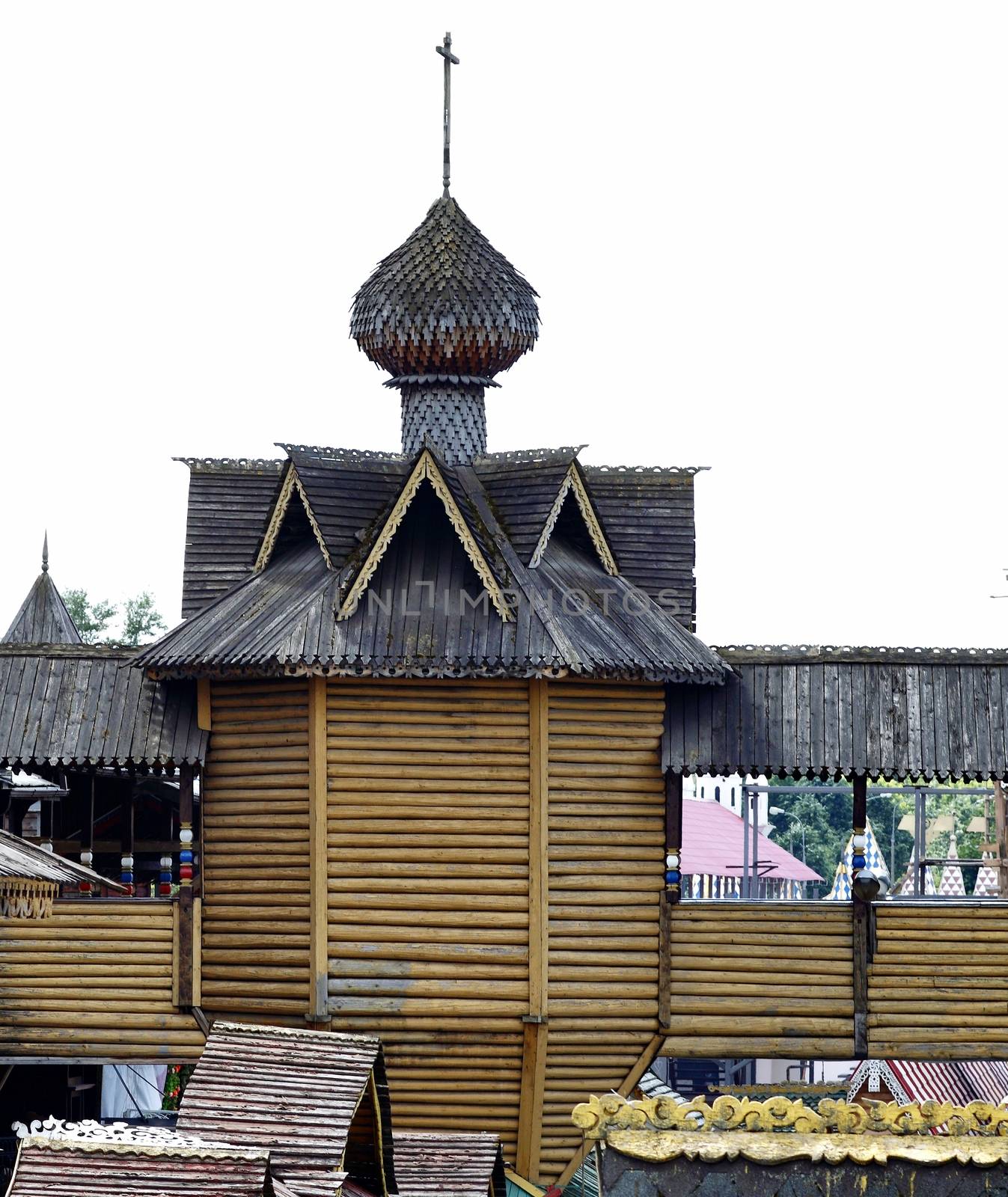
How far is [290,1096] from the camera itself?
12.2 metres

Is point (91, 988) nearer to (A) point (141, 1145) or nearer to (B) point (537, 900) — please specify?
(B) point (537, 900)

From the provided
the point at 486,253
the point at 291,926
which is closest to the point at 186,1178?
the point at 291,926

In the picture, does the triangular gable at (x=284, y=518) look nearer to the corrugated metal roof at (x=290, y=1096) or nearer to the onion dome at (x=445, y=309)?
the onion dome at (x=445, y=309)

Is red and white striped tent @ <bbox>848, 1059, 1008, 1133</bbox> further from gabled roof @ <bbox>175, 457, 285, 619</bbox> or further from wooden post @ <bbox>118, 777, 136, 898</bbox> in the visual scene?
gabled roof @ <bbox>175, 457, 285, 619</bbox>

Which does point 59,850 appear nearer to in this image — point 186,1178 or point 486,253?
point 486,253

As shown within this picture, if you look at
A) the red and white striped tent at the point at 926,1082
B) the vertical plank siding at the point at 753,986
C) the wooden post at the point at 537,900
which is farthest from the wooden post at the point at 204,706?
the red and white striped tent at the point at 926,1082

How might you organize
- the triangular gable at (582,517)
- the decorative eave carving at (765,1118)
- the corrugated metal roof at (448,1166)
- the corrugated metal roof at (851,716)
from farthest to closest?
the triangular gable at (582,517) → the corrugated metal roof at (851,716) → the corrugated metal roof at (448,1166) → the decorative eave carving at (765,1118)

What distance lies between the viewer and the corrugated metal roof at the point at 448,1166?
14.6 meters

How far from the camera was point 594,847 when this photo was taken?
715 inches

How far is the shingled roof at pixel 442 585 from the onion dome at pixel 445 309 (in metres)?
1.25

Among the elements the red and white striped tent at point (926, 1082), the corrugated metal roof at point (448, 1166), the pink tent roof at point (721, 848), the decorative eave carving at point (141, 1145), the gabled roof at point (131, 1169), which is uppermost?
the pink tent roof at point (721, 848)

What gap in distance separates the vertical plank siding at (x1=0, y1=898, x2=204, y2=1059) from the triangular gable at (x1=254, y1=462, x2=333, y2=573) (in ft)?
11.7

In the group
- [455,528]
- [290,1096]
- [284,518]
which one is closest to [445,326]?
[284,518]

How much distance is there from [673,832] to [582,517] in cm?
324
